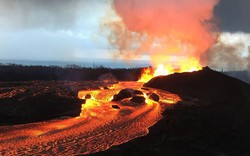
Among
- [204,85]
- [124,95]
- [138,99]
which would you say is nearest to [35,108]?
[138,99]

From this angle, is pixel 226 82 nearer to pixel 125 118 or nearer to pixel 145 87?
pixel 145 87

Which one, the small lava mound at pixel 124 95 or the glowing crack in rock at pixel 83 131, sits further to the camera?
the small lava mound at pixel 124 95

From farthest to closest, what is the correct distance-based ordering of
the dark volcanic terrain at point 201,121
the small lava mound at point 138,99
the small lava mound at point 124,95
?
1. the small lava mound at point 124,95
2. the small lava mound at point 138,99
3. the dark volcanic terrain at point 201,121

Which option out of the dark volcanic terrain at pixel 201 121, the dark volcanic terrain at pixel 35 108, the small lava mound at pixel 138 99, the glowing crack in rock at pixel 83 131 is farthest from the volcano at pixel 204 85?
the dark volcanic terrain at pixel 35 108

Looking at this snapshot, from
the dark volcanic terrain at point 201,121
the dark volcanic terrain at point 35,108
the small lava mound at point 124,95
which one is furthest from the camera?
the small lava mound at point 124,95

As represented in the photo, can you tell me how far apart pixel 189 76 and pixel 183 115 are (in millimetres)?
36065

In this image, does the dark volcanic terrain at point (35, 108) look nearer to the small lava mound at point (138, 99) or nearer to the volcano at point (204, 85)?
the small lava mound at point (138, 99)

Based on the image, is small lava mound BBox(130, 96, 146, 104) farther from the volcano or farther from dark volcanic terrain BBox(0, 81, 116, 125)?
the volcano

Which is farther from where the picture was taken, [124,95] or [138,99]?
[124,95]

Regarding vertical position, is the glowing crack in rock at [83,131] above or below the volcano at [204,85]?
below

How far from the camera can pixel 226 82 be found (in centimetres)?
9312

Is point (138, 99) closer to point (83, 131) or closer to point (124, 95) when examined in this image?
point (124, 95)

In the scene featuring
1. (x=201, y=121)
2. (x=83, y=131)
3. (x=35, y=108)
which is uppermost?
(x=201, y=121)

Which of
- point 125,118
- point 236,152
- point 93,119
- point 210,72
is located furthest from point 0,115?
point 210,72
